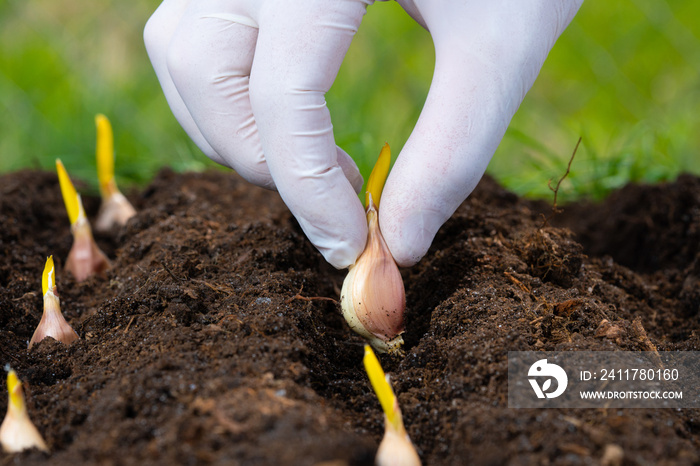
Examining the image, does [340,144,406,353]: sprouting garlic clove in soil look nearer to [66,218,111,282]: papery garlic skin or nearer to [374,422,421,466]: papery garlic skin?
[374,422,421,466]: papery garlic skin

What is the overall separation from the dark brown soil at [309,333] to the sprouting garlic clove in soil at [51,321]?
38 millimetres

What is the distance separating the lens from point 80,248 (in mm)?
1528

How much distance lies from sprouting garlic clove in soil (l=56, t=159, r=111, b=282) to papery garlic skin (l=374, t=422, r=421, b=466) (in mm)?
980

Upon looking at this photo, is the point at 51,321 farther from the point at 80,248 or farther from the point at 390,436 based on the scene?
the point at 390,436

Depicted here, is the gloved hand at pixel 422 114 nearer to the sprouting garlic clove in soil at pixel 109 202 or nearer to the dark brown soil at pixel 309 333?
the dark brown soil at pixel 309 333

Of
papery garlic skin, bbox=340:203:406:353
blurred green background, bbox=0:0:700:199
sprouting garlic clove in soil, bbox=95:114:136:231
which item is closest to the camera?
papery garlic skin, bbox=340:203:406:353

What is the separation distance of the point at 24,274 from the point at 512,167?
6.52ft

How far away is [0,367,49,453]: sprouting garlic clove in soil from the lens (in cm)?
87

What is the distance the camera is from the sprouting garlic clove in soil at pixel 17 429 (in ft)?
2.85

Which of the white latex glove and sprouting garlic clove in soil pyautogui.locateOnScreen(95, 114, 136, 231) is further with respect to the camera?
sprouting garlic clove in soil pyautogui.locateOnScreen(95, 114, 136, 231)

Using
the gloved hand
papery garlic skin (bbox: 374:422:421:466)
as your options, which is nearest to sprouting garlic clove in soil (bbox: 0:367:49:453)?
papery garlic skin (bbox: 374:422:421:466)

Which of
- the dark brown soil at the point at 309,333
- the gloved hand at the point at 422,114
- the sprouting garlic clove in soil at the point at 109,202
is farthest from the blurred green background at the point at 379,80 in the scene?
the gloved hand at the point at 422,114

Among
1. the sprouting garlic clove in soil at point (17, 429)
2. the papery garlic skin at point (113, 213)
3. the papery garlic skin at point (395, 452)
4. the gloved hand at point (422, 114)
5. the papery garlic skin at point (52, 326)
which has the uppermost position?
the gloved hand at point (422, 114)

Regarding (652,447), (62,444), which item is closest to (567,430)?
(652,447)
